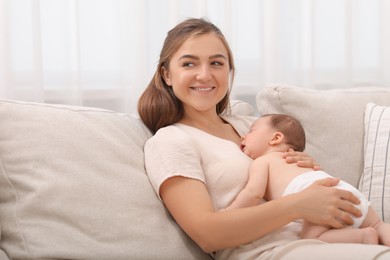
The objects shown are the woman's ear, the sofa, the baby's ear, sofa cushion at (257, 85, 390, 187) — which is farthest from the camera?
sofa cushion at (257, 85, 390, 187)

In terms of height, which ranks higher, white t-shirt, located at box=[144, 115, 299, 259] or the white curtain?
the white curtain

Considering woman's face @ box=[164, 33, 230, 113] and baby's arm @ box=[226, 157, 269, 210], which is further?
woman's face @ box=[164, 33, 230, 113]

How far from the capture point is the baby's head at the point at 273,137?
5.96 ft

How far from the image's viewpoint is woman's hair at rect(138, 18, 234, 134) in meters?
1.87

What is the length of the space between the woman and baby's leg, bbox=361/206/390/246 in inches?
2.9

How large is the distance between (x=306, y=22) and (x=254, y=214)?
4.51 ft

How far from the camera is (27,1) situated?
7.27 feet

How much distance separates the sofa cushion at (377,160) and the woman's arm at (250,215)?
0.48 metres

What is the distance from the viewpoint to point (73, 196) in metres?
1.56

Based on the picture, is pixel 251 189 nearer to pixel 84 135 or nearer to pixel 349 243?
pixel 349 243

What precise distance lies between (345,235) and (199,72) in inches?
24.6

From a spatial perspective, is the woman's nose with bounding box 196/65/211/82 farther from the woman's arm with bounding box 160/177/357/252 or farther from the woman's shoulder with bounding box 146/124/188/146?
the woman's arm with bounding box 160/177/357/252

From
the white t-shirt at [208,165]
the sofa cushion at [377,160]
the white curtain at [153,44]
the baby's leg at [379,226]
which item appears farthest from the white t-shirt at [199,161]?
the white curtain at [153,44]

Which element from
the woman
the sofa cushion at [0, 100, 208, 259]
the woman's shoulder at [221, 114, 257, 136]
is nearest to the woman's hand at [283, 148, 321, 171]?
the woman
